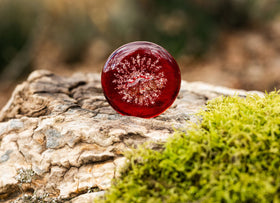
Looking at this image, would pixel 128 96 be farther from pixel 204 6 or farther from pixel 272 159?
pixel 204 6

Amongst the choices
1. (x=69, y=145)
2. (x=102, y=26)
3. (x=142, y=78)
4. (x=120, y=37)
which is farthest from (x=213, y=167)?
(x=102, y=26)

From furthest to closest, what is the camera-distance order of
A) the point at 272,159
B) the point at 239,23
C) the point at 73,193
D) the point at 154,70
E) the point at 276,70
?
the point at 239,23, the point at 276,70, the point at 154,70, the point at 73,193, the point at 272,159

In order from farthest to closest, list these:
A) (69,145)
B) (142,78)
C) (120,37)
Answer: (120,37) → (142,78) → (69,145)

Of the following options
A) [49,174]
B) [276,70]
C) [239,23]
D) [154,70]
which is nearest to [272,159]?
[154,70]

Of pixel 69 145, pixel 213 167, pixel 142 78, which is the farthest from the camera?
pixel 142 78

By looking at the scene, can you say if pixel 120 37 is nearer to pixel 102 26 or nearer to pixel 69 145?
pixel 102 26

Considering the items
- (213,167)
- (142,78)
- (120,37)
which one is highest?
(120,37)

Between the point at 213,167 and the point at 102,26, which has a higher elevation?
the point at 102,26
